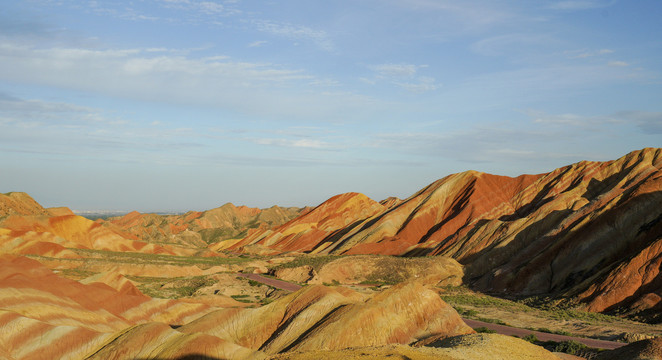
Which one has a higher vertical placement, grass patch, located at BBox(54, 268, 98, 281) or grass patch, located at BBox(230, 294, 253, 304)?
grass patch, located at BBox(54, 268, 98, 281)

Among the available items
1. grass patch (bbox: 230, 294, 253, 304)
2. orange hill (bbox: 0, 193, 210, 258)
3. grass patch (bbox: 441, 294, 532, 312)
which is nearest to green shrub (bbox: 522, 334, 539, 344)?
grass patch (bbox: 441, 294, 532, 312)

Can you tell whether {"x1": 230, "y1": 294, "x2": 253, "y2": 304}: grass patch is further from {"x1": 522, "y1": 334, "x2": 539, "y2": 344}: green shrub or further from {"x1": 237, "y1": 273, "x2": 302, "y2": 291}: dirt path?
{"x1": 522, "y1": 334, "x2": 539, "y2": 344}: green shrub

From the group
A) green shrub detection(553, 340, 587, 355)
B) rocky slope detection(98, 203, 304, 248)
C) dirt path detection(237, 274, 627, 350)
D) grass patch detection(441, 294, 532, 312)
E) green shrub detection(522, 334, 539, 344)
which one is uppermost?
green shrub detection(553, 340, 587, 355)

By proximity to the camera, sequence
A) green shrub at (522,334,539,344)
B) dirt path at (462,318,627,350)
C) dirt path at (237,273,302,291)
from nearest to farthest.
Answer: dirt path at (462,318,627,350)
green shrub at (522,334,539,344)
dirt path at (237,273,302,291)

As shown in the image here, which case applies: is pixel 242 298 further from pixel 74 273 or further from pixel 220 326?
pixel 220 326

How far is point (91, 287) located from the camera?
39.2 metres

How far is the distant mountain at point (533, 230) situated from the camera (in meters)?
51.0

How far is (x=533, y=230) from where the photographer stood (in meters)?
75.2

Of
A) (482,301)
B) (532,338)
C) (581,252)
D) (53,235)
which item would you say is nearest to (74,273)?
(53,235)

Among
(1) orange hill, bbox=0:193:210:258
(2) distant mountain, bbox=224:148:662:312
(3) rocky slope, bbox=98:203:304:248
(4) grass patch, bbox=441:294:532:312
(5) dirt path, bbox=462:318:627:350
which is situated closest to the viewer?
(5) dirt path, bbox=462:318:627:350

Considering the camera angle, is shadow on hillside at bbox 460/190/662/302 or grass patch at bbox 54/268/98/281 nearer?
shadow on hillside at bbox 460/190/662/302

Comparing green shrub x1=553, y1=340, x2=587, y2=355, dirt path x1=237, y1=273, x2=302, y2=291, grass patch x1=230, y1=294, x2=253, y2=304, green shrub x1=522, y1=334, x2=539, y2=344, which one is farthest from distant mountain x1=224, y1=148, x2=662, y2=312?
grass patch x1=230, y1=294, x2=253, y2=304

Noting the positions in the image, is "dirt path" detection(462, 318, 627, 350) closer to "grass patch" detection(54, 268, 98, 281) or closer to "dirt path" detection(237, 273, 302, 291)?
"dirt path" detection(237, 273, 302, 291)

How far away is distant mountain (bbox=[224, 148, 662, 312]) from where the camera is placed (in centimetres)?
5097
